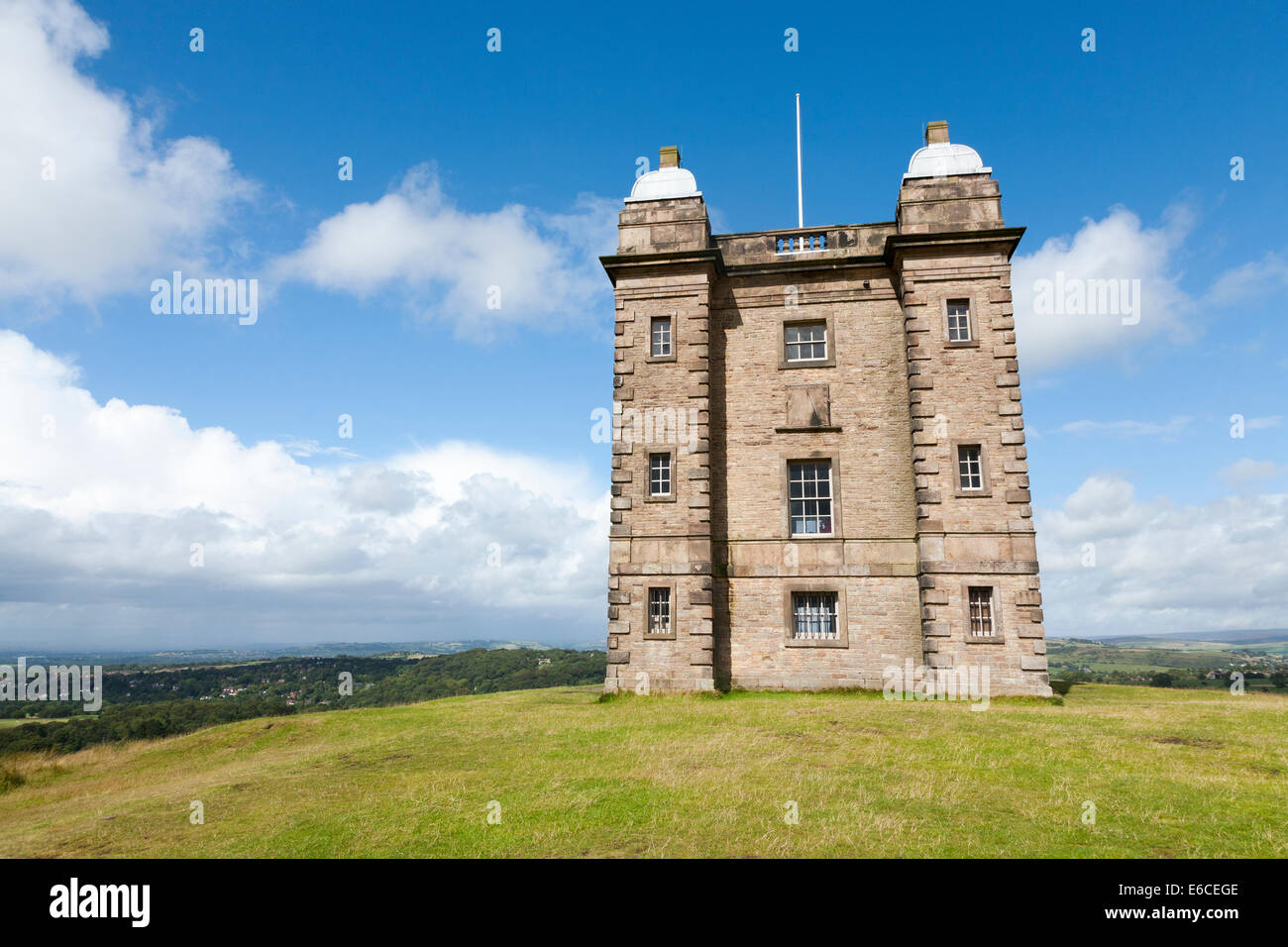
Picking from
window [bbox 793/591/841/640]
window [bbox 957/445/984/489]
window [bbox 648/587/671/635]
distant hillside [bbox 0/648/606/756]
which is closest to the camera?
window [bbox 957/445/984/489]

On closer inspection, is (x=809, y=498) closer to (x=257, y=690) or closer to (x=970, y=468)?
(x=970, y=468)

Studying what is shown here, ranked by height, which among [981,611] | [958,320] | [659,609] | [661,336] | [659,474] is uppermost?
[661,336]

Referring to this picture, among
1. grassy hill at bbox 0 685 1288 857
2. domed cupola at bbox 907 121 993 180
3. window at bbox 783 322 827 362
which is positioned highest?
domed cupola at bbox 907 121 993 180

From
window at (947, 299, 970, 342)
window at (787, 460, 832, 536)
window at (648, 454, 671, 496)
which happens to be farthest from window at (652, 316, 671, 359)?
window at (947, 299, 970, 342)

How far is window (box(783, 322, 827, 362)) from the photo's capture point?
74.5 ft

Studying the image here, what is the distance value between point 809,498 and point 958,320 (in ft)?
23.4

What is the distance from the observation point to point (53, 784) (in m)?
14.7

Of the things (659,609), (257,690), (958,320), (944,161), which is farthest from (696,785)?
(257,690)

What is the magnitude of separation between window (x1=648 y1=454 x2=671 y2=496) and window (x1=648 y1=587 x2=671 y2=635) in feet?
9.86

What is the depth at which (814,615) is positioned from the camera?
21047 millimetres

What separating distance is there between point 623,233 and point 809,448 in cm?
946

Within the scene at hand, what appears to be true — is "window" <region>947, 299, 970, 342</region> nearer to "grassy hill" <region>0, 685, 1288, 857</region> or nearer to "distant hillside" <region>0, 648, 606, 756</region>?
"grassy hill" <region>0, 685, 1288, 857</region>

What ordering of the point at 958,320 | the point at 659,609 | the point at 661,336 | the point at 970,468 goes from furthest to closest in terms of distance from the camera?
the point at 661,336 < the point at 958,320 < the point at 659,609 < the point at 970,468
